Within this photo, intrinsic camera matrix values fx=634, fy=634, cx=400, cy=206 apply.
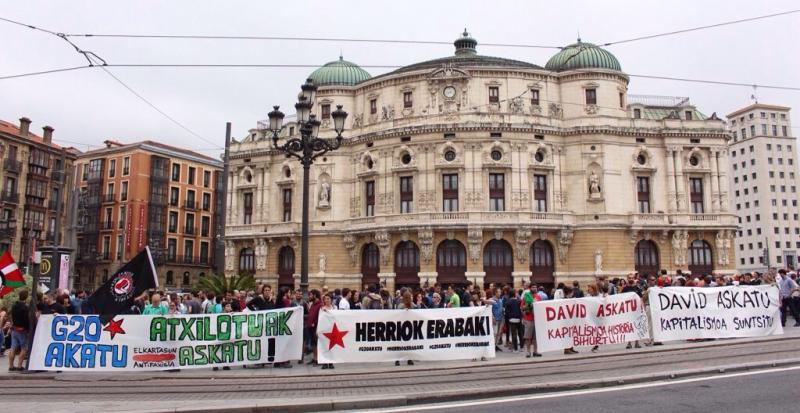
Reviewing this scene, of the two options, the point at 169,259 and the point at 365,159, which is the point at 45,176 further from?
the point at 365,159

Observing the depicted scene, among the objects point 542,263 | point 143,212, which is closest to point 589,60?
point 542,263

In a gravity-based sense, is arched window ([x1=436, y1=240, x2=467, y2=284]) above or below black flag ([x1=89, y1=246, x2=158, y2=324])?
above

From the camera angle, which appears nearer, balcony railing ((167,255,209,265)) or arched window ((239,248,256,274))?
arched window ((239,248,256,274))

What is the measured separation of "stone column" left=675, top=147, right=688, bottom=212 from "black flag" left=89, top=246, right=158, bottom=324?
41456 mm

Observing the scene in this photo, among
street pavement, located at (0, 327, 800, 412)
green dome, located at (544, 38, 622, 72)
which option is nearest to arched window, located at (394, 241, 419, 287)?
green dome, located at (544, 38, 622, 72)

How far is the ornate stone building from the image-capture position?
44.1 metres

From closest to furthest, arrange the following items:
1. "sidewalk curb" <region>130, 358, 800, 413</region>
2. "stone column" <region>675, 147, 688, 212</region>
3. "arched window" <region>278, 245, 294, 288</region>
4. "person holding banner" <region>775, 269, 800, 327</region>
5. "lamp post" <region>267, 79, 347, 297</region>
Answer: "sidewalk curb" <region>130, 358, 800, 413</region> → "lamp post" <region>267, 79, 347, 297</region> → "person holding banner" <region>775, 269, 800, 327</region> → "stone column" <region>675, 147, 688, 212</region> → "arched window" <region>278, 245, 294, 288</region>

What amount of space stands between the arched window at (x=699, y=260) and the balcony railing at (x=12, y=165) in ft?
174

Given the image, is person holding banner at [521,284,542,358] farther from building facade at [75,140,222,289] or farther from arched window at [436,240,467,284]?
building facade at [75,140,222,289]

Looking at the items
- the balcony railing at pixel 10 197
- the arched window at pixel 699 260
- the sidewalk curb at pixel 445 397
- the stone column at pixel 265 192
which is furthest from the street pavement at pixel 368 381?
the balcony railing at pixel 10 197

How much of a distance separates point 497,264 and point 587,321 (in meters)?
27.1

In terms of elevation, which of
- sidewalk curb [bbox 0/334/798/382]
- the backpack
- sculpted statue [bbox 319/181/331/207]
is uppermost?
sculpted statue [bbox 319/181/331/207]

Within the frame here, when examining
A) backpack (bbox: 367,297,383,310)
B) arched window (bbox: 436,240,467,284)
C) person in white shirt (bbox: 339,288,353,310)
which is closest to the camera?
backpack (bbox: 367,297,383,310)

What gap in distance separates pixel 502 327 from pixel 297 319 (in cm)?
649
